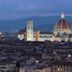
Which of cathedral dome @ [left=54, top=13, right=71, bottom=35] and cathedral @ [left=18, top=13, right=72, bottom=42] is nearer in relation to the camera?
cathedral @ [left=18, top=13, right=72, bottom=42]

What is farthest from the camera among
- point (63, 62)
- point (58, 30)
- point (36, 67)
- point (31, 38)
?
point (58, 30)

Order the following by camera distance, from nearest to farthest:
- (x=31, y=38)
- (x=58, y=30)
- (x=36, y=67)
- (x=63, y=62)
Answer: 1. (x=36, y=67)
2. (x=63, y=62)
3. (x=31, y=38)
4. (x=58, y=30)

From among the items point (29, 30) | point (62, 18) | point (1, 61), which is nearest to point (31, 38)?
point (29, 30)

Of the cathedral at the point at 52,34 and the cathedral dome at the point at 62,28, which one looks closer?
the cathedral at the point at 52,34

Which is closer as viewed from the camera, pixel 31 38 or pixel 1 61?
pixel 1 61

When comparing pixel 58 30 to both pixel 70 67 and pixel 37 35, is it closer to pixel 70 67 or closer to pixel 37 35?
pixel 37 35

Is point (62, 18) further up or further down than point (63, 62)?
further up

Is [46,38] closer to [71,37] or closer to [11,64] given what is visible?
[71,37]
